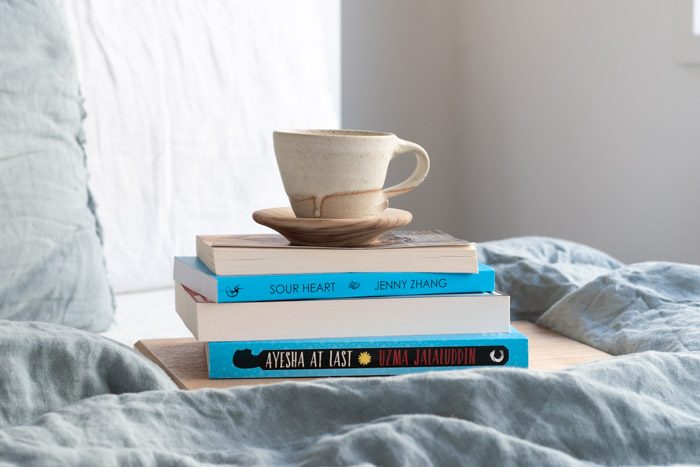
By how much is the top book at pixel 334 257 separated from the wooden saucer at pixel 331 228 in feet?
0.04

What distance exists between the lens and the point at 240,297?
0.89 metres

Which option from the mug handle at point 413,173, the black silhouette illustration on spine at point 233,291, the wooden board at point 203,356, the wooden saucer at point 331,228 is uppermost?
the mug handle at point 413,173

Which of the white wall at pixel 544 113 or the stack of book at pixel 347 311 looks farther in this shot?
the white wall at pixel 544 113

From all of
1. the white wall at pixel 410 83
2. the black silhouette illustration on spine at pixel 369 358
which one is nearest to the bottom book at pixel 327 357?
the black silhouette illustration on spine at pixel 369 358

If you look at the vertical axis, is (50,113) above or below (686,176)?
above

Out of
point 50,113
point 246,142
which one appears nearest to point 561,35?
point 246,142

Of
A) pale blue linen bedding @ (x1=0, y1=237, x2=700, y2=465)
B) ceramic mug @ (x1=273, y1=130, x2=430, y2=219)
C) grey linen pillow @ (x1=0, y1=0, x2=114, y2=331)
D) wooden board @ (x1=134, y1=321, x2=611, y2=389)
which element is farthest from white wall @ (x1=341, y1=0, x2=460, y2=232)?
pale blue linen bedding @ (x1=0, y1=237, x2=700, y2=465)

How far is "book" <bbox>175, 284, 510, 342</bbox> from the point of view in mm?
893

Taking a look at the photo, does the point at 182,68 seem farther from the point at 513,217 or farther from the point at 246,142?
the point at 513,217

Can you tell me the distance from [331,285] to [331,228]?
1.9 inches

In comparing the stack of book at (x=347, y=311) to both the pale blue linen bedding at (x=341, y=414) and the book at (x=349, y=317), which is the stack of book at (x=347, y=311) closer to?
the book at (x=349, y=317)

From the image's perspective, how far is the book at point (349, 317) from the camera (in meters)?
0.89

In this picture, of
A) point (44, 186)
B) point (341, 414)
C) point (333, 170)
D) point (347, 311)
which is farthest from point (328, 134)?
point (44, 186)

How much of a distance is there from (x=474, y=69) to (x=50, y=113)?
1641 mm
